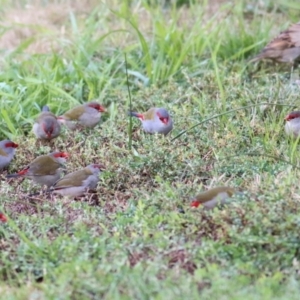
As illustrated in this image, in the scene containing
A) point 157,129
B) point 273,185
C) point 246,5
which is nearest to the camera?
point 273,185

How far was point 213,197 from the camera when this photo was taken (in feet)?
16.2

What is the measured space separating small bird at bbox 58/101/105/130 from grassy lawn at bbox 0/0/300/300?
3.8 inches

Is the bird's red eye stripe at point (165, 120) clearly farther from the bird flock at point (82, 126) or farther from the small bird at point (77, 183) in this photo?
the small bird at point (77, 183)

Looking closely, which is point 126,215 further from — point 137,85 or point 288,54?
point 288,54

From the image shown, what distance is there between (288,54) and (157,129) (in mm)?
2189

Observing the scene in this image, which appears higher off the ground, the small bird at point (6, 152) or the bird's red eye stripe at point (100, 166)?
the bird's red eye stripe at point (100, 166)

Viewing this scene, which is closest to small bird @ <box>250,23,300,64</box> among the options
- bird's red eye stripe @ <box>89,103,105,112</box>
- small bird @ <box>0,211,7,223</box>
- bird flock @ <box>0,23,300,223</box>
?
bird flock @ <box>0,23,300,223</box>

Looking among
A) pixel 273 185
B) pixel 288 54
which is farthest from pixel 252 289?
pixel 288 54

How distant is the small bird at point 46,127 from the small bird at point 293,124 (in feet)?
6.78

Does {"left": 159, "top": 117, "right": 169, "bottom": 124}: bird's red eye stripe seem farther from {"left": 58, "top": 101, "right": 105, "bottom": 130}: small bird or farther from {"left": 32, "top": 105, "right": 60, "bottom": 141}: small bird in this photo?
{"left": 32, "top": 105, "right": 60, "bottom": 141}: small bird

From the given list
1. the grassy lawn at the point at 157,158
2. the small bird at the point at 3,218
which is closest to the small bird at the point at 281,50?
the grassy lawn at the point at 157,158

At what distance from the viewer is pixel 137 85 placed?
7883 mm

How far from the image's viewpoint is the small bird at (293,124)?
6162mm

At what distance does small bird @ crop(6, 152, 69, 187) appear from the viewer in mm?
5957
